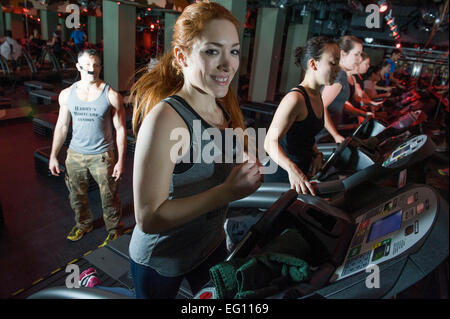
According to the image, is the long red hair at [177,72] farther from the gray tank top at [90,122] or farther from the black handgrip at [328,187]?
the gray tank top at [90,122]

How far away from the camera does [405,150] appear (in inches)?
56.3

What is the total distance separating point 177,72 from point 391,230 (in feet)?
2.58

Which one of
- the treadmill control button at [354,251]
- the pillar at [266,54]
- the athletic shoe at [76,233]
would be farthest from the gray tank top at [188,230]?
the pillar at [266,54]

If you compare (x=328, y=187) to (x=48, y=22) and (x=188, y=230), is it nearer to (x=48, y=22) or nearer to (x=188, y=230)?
(x=188, y=230)

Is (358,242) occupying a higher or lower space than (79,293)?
higher

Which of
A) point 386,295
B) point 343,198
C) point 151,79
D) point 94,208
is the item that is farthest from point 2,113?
point 386,295

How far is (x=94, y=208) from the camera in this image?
10.5 feet

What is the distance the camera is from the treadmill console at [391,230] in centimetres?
71
